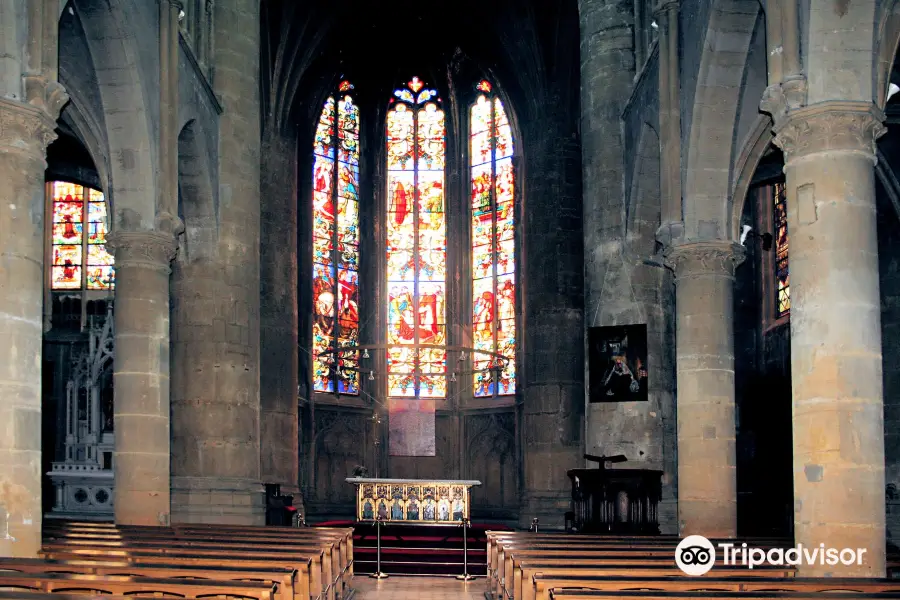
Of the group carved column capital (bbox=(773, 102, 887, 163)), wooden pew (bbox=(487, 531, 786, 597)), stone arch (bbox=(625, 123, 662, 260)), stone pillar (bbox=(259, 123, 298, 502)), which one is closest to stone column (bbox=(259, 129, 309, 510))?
stone pillar (bbox=(259, 123, 298, 502))

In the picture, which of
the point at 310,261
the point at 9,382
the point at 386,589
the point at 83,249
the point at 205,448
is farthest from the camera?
the point at 310,261

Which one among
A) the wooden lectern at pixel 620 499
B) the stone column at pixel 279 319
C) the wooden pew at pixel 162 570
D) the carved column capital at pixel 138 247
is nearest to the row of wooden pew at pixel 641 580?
the wooden pew at pixel 162 570

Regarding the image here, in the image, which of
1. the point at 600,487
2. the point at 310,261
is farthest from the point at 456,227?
the point at 600,487

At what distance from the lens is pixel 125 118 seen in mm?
→ 17219

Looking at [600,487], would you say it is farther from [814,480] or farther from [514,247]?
[514,247]

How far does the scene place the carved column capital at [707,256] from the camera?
56.7 ft

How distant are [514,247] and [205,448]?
48.5ft

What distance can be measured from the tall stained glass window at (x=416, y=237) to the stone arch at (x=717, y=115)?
1685cm

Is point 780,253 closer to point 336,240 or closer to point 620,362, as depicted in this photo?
point 620,362

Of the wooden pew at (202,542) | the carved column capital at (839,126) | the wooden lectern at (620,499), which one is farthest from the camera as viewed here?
the wooden lectern at (620,499)

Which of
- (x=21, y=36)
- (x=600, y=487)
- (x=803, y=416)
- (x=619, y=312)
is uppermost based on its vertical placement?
(x=21, y=36)

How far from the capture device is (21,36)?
12195 mm

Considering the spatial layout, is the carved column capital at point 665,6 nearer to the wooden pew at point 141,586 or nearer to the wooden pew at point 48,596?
the wooden pew at point 141,586

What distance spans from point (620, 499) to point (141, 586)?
11215 millimetres
